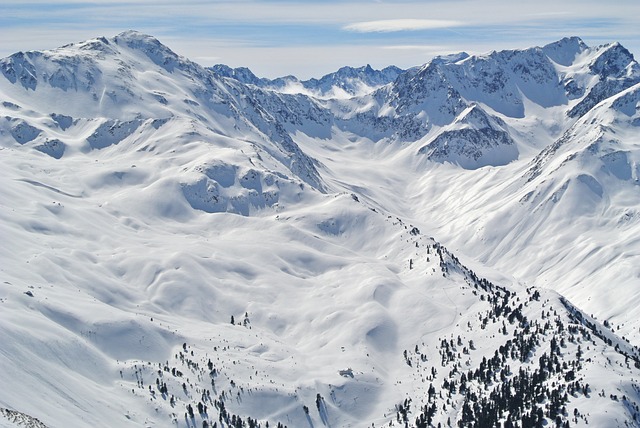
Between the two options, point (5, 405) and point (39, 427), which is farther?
point (5, 405)

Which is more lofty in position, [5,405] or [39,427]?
[39,427]
